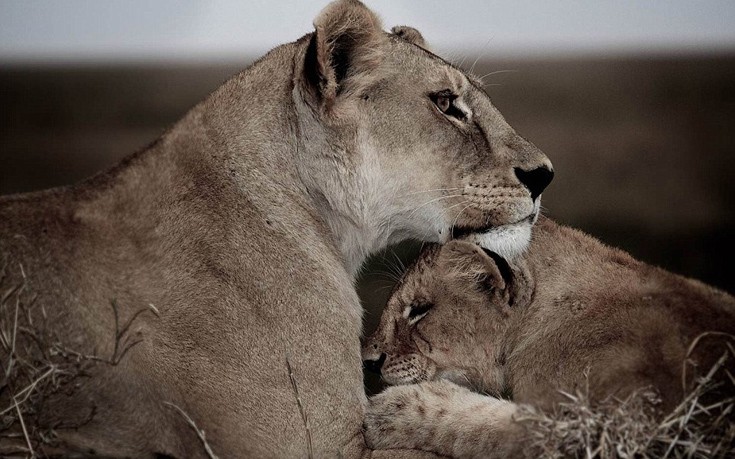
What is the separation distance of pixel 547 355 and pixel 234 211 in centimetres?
139

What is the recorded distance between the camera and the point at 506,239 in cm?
442

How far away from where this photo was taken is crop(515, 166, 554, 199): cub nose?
14.3ft

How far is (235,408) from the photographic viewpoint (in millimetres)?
3840

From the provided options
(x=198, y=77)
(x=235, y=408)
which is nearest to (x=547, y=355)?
(x=235, y=408)

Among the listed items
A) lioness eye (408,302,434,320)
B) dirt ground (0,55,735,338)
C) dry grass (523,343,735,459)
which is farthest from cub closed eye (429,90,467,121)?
dirt ground (0,55,735,338)

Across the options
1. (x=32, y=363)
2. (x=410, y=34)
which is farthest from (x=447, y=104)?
(x=32, y=363)

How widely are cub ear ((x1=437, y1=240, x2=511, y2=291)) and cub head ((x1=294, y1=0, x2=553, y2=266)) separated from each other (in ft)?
0.19

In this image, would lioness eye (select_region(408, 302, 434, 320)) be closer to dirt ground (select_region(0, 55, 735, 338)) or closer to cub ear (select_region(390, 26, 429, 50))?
cub ear (select_region(390, 26, 429, 50))

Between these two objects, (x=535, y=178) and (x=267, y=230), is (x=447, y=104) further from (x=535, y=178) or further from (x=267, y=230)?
(x=267, y=230)

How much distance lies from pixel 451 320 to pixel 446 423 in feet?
2.12

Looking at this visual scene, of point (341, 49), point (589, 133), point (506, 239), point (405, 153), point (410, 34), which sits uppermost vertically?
point (341, 49)

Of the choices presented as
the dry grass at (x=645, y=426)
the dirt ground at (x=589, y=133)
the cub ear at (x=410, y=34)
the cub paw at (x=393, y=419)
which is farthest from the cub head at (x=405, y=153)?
the dirt ground at (x=589, y=133)

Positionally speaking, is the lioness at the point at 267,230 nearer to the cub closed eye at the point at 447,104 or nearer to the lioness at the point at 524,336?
the cub closed eye at the point at 447,104

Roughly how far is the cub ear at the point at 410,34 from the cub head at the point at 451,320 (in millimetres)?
1023
